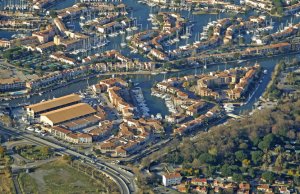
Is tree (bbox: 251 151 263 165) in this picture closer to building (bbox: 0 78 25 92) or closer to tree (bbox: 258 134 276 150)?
tree (bbox: 258 134 276 150)

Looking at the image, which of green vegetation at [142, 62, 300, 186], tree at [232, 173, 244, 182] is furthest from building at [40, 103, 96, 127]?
tree at [232, 173, 244, 182]

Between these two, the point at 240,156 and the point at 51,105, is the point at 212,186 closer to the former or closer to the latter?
the point at 240,156

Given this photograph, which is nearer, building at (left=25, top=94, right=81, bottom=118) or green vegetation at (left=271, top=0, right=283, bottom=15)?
building at (left=25, top=94, right=81, bottom=118)

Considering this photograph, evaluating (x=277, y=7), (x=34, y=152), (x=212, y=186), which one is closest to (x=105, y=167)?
(x=34, y=152)

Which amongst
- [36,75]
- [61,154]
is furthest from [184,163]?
[36,75]

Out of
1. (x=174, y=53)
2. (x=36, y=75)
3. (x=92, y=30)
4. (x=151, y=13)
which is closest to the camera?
(x=36, y=75)

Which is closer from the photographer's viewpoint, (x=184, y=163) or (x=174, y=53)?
(x=184, y=163)

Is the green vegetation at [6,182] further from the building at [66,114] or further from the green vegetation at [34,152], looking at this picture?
the building at [66,114]

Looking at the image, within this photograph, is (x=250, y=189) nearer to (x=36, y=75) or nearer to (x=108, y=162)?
(x=108, y=162)
